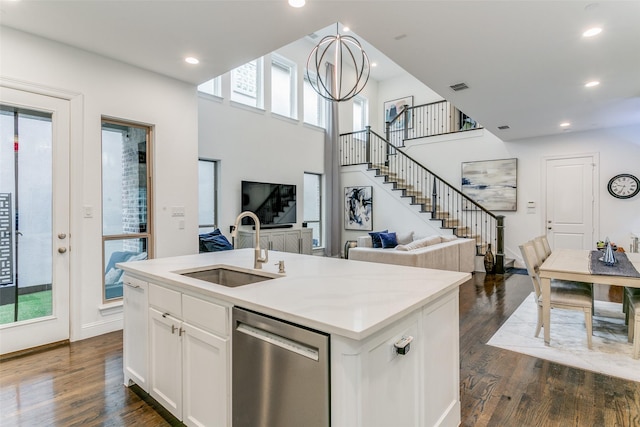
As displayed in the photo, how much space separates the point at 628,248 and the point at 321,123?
6823 millimetres

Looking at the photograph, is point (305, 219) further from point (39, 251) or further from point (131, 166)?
point (39, 251)

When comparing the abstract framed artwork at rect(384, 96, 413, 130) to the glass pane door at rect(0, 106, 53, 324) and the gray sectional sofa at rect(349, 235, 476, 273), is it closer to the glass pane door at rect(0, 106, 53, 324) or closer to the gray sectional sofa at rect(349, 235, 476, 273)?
the gray sectional sofa at rect(349, 235, 476, 273)

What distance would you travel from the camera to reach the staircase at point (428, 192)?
7207mm

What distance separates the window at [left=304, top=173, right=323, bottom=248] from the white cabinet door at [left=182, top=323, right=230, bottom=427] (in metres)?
6.26

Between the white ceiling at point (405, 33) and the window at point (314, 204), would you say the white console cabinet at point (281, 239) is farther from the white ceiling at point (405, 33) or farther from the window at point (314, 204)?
the white ceiling at point (405, 33)

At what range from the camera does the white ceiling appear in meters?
2.54

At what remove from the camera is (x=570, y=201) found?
673cm

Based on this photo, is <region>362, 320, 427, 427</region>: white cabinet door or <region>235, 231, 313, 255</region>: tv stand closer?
<region>362, 320, 427, 427</region>: white cabinet door

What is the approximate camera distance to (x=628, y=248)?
6113 millimetres

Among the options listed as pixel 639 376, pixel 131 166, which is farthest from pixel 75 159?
pixel 639 376

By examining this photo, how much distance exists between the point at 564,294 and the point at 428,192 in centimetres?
551

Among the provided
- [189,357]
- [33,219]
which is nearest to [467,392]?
[189,357]

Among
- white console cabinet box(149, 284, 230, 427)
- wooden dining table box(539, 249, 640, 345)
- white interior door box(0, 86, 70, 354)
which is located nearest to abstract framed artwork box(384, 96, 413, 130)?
wooden dining table box(539, 249, 640, 345)

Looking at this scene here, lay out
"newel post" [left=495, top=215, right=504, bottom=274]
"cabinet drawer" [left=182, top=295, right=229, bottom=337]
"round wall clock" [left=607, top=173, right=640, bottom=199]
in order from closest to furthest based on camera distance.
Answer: "cabinet drawer" [left=182, top=295, right=229, bottom=337] → "round wall clock" [left=607, top=173, right=640, bottom=199] → "newel post" [left=495, top=215, right=504, bottom=274]
